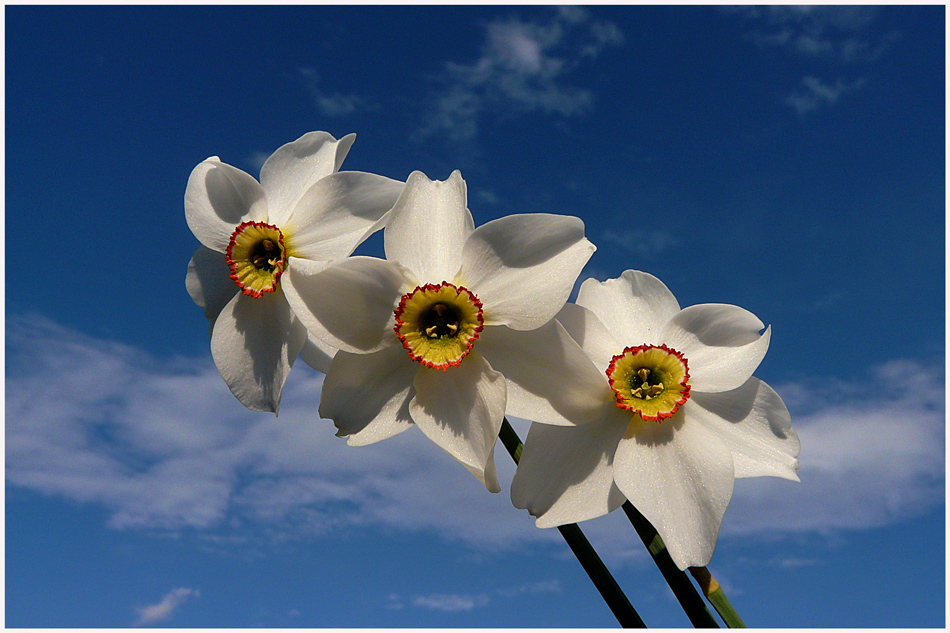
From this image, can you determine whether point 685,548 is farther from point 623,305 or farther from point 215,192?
point 215,192

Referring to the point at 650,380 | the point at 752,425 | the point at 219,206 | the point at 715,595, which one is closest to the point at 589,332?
the point at 650,380

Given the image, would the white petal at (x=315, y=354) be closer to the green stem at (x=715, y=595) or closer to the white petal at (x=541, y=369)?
the white petal at (x=541, y=369)

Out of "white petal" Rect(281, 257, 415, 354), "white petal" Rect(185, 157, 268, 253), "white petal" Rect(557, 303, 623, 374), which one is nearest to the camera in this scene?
"white petal" Rect(281, 257, 415, 354)

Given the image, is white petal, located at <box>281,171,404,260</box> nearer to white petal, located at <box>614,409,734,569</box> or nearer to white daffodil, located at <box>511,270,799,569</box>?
white daffodil, located at <box>511,270,799,569</box>

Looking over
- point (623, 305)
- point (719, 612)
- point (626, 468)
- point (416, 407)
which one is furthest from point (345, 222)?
point (719, 612)

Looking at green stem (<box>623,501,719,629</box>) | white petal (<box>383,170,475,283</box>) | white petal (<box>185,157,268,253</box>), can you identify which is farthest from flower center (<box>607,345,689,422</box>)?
white petal (<box>185,157,268,253</box>)

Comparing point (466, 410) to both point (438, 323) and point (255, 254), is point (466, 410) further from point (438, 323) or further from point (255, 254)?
point (255, 254)
